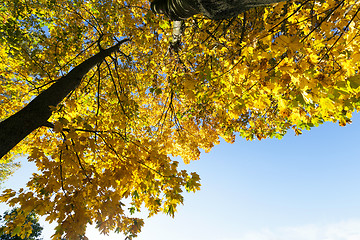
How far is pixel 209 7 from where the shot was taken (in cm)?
144

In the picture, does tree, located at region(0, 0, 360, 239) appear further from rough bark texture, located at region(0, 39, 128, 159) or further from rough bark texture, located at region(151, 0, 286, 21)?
rough bark texture, located at region(151, 0, 286, 21)

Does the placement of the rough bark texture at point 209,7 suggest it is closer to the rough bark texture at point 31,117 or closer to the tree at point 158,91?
the tree at point 158,91

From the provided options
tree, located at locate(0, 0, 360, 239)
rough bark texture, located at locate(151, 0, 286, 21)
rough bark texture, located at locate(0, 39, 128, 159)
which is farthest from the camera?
rough bark texture, located at locate(0, 39, 128, 159)

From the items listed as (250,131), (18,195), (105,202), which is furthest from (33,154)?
(250,131)

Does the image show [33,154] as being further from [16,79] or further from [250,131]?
[250,131]

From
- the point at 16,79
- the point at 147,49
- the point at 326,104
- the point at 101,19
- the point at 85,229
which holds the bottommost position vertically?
the point at 85,229

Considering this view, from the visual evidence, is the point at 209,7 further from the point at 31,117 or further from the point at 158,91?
the point at 31,117

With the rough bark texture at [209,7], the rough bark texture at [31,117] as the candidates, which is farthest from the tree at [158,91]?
the rough bark texture at [209,7]

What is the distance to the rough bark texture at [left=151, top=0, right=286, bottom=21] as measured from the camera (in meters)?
1.36

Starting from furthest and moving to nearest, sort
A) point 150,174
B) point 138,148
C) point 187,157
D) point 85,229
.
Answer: point 187,157 → point 138,148 → point 150,174 → point 85,229

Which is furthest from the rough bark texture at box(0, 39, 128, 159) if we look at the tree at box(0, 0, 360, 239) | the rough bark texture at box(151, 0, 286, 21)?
the rough bark texture at box(151, 0, 286, 21)

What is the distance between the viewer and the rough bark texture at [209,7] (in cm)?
136

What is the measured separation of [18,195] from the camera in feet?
8.14

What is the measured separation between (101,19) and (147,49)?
197cm
